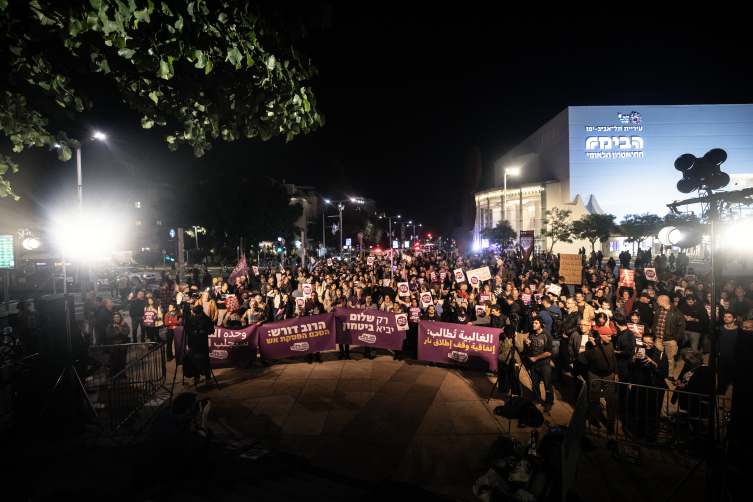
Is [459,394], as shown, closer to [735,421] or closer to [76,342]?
[735,421]

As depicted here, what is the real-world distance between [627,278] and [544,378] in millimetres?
7420

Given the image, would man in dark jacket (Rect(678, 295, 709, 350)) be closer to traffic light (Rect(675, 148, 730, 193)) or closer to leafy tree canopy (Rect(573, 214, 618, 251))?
traffic light (Rect(675, 148, 730, 193))

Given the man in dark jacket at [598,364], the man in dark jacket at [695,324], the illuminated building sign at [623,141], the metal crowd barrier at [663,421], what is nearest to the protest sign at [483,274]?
the man in dark jacket at [695,324]

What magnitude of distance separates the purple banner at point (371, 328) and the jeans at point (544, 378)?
3468 millimetres

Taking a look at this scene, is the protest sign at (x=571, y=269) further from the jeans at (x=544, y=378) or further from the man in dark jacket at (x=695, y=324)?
the jeans at (x=544, y=378)

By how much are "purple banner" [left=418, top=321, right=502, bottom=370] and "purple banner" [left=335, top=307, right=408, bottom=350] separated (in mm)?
644

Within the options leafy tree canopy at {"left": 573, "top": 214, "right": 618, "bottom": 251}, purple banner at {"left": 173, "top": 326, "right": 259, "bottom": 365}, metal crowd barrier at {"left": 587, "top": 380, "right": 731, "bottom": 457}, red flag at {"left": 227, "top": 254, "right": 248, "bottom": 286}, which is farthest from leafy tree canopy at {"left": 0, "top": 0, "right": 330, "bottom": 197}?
leafy tree canopy at {"left": 573, "top": 214, "right": 618, "bottom": 251}

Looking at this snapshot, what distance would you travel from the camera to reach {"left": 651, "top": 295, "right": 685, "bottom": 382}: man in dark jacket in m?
8.41

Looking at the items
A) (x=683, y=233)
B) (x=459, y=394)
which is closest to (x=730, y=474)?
(x=683, y=233)

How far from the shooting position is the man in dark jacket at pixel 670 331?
27.6ft

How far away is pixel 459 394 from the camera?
7969mm

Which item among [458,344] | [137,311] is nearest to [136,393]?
[137,311]

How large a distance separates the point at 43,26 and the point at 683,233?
768cm

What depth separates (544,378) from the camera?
290 inches
